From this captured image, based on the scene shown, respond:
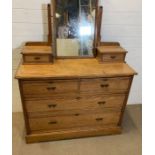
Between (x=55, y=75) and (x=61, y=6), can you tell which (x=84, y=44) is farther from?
(x=55, y=75)

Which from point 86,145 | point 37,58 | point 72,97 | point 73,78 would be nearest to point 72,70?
point 73,78

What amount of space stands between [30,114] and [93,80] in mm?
677

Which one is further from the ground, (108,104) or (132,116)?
(108,104)

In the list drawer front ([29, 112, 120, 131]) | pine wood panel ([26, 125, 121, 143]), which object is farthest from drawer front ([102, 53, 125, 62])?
pine wood panel ([26, 125, 121, 143])

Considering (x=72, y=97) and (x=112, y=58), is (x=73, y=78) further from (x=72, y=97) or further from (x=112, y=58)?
(x=112, y=58)

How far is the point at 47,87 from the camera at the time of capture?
183 cm

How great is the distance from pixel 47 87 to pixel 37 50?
0.42 meters

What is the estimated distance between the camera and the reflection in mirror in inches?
82.4

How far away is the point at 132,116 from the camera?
2.57 meters

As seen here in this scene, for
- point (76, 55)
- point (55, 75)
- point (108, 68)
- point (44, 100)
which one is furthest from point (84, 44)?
point (44, 100)

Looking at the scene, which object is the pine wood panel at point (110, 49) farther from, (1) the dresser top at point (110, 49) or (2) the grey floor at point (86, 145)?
(2) the grey floor at point (86, 145)

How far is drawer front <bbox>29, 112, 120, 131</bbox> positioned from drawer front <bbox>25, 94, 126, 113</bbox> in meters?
0.10

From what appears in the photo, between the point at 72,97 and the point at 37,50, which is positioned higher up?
the point at 37,50
